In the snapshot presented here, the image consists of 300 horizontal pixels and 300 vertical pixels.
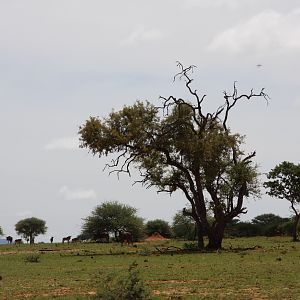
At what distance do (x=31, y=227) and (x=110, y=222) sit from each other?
2217cm

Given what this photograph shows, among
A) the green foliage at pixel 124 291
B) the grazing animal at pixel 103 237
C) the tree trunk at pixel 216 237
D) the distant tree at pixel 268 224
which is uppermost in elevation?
the distant tree at pixel 268 224

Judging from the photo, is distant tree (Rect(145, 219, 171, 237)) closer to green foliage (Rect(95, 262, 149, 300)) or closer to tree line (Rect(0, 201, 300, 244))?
tree line (Rect(0, 201, 300, 244))

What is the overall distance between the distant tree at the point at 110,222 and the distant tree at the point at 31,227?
19506mm

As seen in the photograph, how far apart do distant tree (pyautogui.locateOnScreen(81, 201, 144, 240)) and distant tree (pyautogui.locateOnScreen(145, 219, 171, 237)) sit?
14.8 metres

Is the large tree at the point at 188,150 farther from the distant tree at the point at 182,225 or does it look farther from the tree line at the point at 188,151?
the distant tree at the point at 182,225

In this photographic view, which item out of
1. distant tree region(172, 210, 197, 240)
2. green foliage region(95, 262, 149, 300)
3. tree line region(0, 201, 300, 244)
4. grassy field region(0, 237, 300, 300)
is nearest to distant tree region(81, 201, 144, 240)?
tree line region(0, 201, 300, 244)

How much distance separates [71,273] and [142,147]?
49.3 feet

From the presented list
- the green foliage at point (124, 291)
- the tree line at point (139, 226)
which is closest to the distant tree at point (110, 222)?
the tree line at point (139, 226)

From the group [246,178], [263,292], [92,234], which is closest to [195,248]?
[246,178]

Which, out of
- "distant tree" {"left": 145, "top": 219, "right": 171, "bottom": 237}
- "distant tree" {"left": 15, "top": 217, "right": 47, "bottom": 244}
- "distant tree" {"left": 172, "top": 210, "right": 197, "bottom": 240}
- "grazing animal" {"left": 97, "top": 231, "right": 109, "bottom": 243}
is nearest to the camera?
"grazing animal" {"left": 97, "top": 231, "right": 109, "bottom": 243}

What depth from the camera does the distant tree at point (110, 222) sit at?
62.9 metres

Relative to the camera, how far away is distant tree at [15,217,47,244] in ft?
268

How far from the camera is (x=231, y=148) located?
3853 centimetres

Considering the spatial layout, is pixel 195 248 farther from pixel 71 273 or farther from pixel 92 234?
pixel 92 234
